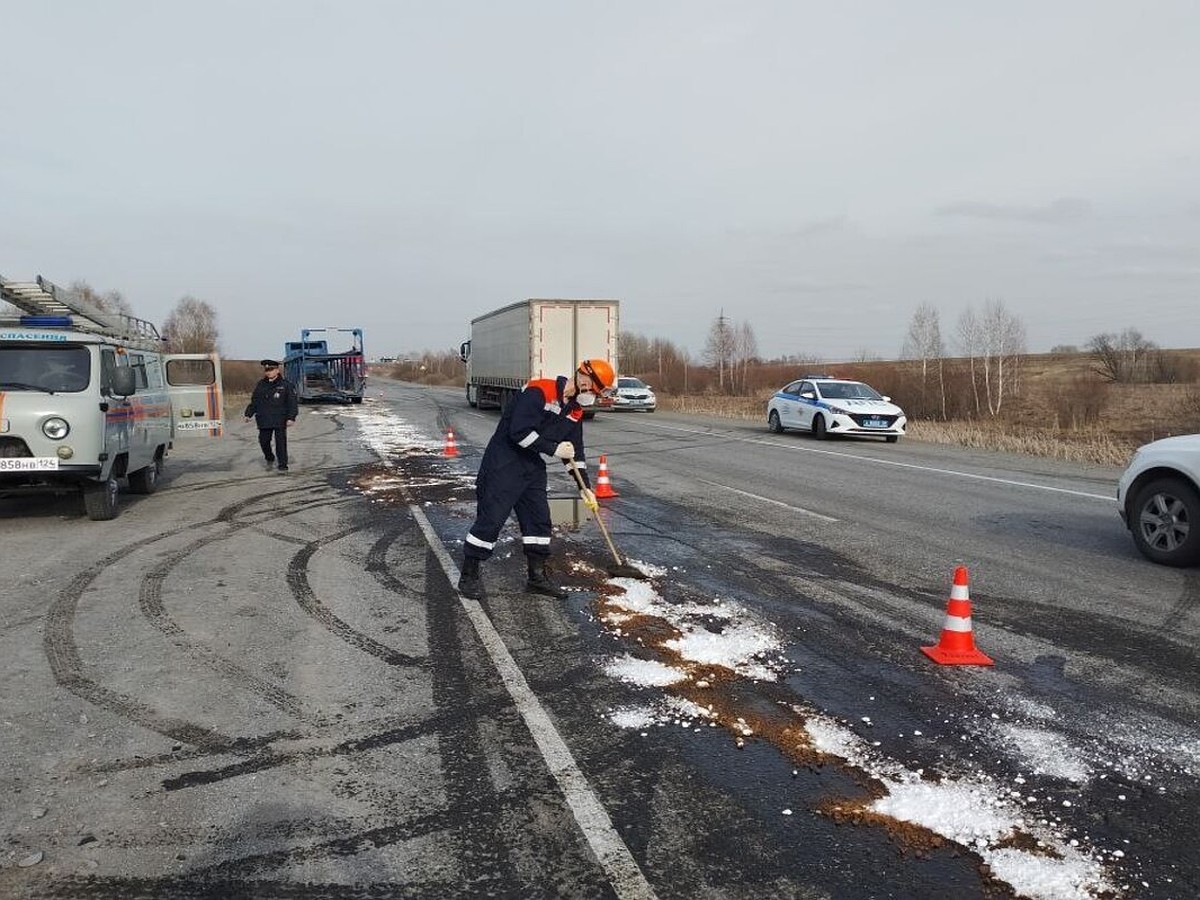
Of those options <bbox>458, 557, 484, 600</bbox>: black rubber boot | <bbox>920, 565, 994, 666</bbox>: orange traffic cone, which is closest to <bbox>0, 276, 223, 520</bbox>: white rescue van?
<bbox>458, 557, 484, 600</bbox>: black rubber boot

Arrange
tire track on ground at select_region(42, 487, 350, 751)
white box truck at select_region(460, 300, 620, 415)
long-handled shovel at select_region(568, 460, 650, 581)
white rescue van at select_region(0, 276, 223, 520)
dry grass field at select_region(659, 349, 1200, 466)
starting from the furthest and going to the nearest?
white box truck at select_region(460, 300, 620, 415), dry grass field at select_region(659, 349, 1200, 466), white rescue van at select_region(0, 276, 223, 520), long-handled shovel at select_region(568, 460, 650, 581), tire track on ground at select_region(42, 487, 350, 751)

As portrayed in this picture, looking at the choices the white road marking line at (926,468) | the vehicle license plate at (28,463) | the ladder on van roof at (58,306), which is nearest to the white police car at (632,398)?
the white road marking line at (926,468)

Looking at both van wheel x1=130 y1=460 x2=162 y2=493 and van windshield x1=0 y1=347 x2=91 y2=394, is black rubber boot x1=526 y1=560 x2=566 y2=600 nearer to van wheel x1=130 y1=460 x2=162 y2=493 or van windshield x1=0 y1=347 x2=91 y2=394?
van windshield x1=0 y1=347 x2=91 y2=394

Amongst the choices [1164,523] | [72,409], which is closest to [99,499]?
[72,409]

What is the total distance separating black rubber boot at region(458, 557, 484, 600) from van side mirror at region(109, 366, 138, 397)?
530 cm

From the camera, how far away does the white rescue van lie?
27.0 feet

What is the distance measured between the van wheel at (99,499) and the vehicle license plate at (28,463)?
526 millimetres

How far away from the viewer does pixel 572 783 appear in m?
3.26

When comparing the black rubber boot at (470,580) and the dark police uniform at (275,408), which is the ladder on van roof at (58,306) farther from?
the black rubber boot at (470,580)

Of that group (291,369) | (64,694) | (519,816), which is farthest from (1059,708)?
(291,369)

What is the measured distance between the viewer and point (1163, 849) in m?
2.86

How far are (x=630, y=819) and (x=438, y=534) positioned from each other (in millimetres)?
5460

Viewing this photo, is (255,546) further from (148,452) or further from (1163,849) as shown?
(1163,849)

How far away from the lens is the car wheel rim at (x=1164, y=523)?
22.3 feet
